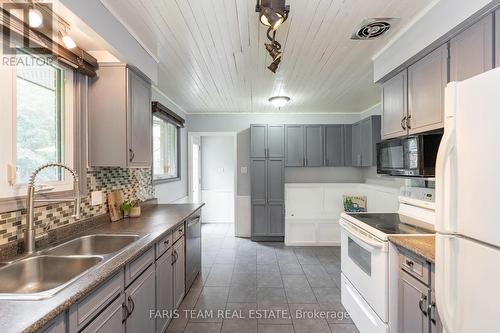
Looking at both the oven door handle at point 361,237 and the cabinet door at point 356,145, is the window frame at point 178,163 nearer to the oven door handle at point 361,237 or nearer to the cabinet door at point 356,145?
the oven door handle at point 361,237

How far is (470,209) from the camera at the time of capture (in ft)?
3.20

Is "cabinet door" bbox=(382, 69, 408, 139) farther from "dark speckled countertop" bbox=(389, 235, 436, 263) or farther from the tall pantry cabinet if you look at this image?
the tall pantry cabinet

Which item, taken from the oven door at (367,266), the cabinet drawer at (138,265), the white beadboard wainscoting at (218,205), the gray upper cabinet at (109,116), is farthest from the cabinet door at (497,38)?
the white beadboard wainscoting at (218,205)

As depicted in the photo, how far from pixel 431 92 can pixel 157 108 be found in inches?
114

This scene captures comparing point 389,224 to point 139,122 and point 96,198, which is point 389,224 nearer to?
point 139,122

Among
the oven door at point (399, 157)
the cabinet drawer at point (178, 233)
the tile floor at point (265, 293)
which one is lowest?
the tile floor at point (265, 293)

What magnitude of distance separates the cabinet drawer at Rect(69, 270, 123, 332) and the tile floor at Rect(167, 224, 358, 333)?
1166 millimetres

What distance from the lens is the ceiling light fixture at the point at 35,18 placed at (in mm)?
1411

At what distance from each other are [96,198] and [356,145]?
13.5ft

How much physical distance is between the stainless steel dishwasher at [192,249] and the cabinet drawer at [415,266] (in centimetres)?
199

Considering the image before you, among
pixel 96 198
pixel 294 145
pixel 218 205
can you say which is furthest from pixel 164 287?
pixel 218 205

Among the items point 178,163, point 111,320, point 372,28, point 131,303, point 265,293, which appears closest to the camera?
point 111,320

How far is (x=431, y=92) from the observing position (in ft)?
6.12

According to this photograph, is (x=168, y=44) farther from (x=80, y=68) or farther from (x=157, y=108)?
(x=157, y=108)
